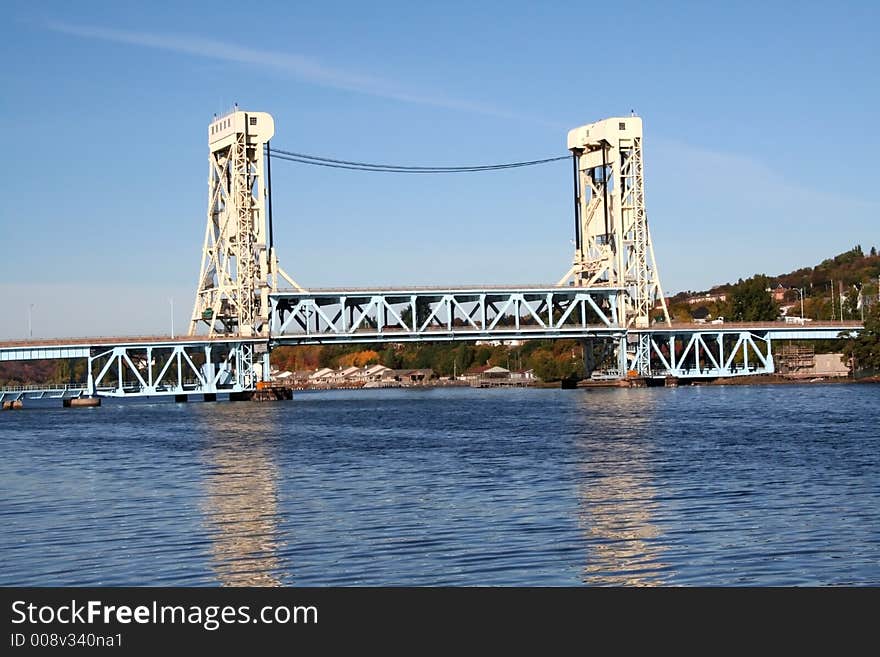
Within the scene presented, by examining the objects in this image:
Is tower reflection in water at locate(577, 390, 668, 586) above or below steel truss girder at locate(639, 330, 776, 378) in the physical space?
below

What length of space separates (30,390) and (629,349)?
49.4 meters

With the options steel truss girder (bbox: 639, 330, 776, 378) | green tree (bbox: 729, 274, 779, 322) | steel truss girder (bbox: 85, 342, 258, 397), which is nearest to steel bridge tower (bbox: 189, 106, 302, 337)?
steel truss girder (bbox: 85, 342, 258, 397)

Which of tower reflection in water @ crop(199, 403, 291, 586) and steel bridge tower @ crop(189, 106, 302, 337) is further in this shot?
steel bridge tower @ crop(189, 106, 302, 337)

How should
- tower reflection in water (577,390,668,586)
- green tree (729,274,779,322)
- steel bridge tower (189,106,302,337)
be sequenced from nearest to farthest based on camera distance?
tower reflection in water (577,390,668,586)
steel bridge tower (189,106,302,337)
green tree (729,274,779,322)

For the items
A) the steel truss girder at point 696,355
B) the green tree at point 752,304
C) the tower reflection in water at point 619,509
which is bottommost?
the tower reflection in water at point 619,509

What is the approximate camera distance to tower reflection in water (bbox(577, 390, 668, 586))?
21.5m

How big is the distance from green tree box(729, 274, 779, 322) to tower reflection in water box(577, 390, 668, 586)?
112636mm

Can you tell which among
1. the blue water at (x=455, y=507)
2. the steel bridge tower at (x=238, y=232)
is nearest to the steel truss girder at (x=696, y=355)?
the steel bridge tower at (x=238, y=232)

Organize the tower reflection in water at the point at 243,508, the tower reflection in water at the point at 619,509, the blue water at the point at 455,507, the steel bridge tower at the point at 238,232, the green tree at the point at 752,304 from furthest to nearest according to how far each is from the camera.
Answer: the green tree at the point at 752,304
the steel bridge tower at the point at 238,232
the tower reflection in water at the point at 243,508
the blue water at the point at 455,507
the tower reflection in water at the point at 619,509

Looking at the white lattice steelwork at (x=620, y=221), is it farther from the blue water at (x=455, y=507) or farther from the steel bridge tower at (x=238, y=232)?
the blue water at (x=455, y=507)

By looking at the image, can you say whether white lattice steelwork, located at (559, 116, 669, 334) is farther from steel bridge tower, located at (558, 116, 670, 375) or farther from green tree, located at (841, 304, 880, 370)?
green tree, located at (841, 304, 880, 370)

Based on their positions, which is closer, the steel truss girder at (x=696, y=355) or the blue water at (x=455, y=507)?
the blue water at (x=455, y=507)

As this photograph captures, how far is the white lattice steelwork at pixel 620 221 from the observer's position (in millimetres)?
116250

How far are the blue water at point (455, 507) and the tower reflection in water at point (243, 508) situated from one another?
0.08 metres
